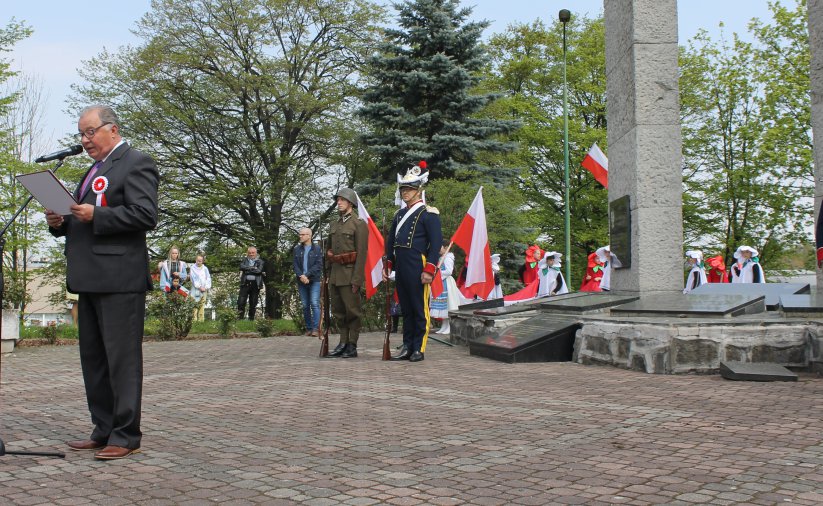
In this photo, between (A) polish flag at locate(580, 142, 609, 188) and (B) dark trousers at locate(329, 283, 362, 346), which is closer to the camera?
(B) dark trousers at locate(329, 283, 362, 346)

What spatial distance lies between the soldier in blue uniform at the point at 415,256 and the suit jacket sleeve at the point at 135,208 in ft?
17.3

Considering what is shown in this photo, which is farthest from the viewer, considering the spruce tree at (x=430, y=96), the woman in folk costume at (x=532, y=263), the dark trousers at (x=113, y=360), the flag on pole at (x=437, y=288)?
the spruce tree at (x=430, y=96)

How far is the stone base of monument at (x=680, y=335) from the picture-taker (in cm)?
782

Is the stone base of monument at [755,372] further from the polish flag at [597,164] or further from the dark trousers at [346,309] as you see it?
the polish flag at [597,164]

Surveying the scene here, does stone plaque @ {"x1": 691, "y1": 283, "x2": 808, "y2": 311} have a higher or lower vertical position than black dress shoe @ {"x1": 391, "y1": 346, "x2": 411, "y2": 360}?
higher

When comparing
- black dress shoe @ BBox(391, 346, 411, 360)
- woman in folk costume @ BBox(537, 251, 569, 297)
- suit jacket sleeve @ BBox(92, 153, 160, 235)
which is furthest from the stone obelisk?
suit jacket sleeve @ BBox(92, 153, 160, 235)

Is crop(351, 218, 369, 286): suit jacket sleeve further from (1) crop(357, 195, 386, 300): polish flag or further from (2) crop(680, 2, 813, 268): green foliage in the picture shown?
(2) crop(680, 2, 813, 268): green foliage

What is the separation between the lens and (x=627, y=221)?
11602 millimetres

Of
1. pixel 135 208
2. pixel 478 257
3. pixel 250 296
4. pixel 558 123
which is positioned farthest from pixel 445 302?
pixel 558 123

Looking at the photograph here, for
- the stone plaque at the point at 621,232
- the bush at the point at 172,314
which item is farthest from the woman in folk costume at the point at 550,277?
the bush at the point at 172,314

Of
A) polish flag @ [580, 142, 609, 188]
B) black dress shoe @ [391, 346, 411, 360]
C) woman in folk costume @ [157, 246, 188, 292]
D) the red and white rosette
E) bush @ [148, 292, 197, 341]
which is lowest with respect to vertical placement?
black dress shoe @ [391, 346, 411, 360]

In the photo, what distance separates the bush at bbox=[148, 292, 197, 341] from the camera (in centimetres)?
1443

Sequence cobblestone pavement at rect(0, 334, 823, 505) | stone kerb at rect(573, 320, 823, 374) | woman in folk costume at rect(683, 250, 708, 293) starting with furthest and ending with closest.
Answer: woman in folk costume at rect(683, 250, 708, 293) < stone kerb at rect(573, 320, 823, 374) < cobblestone pavement at rect(0, 334, 823, 505)

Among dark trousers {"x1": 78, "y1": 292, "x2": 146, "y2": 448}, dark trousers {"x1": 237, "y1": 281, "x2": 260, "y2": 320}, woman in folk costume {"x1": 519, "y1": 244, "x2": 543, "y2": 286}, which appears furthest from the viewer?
woman in folk costume {"x1": 519, "y1": 244, "x2": 543, "y2": 286}
